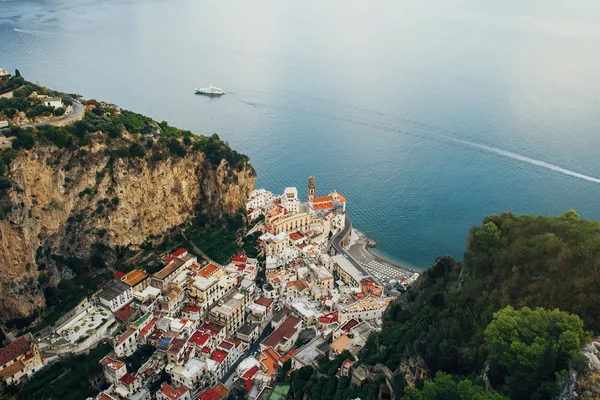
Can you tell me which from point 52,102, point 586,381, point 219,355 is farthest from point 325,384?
point 52,102

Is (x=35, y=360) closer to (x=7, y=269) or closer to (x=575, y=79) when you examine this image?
(x=7, y=269)

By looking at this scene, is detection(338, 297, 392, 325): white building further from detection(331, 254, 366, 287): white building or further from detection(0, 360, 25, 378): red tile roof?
detection(0, 360, 25, 378): red tile roof

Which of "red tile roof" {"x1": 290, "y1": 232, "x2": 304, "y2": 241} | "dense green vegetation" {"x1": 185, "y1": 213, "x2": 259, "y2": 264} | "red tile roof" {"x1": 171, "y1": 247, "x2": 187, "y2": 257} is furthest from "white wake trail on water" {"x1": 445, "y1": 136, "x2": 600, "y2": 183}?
"red tile roof" {"x1": 171, "y1": 247, "x2": 187, "y2": 257}

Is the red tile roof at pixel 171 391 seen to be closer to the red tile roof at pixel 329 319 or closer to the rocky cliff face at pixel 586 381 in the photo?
the red tile roof at pixel 329 319

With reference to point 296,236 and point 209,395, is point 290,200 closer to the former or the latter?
point 296,236

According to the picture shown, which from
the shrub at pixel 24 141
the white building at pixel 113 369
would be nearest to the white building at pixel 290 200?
the shrub at pixel 24 141

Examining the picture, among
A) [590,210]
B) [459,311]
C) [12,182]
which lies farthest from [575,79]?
[12,182]
